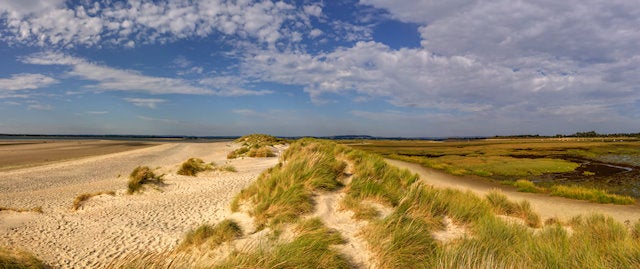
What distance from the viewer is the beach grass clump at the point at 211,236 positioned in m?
6.47

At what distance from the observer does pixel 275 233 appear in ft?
21.7

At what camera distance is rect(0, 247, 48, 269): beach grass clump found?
4.90m

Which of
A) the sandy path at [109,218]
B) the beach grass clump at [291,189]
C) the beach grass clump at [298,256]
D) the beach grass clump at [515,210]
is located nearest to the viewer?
the beach grass clump at [298,256]

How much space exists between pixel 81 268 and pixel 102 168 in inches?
818

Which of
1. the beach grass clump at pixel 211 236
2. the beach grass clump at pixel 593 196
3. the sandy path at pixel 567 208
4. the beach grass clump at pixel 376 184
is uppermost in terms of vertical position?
the beach grass clump at pixel 376 184

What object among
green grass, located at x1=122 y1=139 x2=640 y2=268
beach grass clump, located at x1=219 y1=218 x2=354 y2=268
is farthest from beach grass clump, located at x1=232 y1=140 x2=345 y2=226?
beach grass clump, located at x1=219 y1=218 x2=354 y2=268

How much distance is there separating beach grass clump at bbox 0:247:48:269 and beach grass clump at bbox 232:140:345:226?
3885 millimetres

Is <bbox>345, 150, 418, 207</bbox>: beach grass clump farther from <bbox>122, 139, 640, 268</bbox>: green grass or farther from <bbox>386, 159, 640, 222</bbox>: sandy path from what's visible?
<bbox>386, 159, 640, 222</bbox>: sandy path

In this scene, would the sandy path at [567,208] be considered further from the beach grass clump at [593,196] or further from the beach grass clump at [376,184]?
the beach grass clump at [376,184]

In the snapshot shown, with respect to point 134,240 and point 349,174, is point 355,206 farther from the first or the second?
point 134,240

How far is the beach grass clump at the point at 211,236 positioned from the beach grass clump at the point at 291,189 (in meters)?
Answer: 0.81

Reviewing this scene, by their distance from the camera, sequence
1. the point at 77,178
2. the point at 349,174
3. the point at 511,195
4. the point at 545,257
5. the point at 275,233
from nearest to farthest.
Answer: the point at 545,257, the point at 275,233, the point at 349,174, the point at 511,195, the point at 77,178

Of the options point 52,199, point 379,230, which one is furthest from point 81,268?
point 52,199

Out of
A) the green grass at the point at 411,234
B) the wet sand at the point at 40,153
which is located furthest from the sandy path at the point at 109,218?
the wet sand at the point at 40,153
